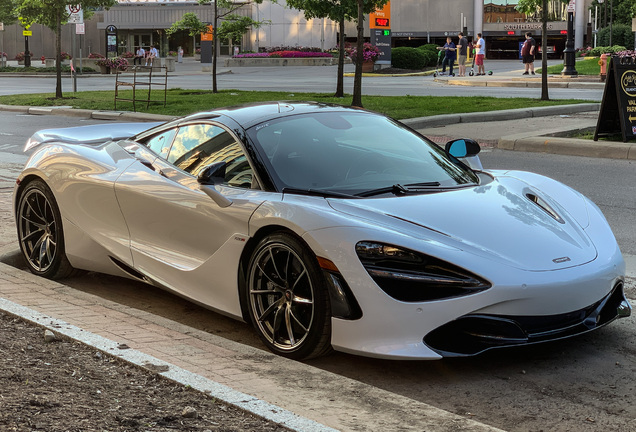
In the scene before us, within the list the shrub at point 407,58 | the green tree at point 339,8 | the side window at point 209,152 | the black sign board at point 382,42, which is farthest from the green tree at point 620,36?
the side window at point 209,152

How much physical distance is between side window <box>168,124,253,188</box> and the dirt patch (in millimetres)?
1303

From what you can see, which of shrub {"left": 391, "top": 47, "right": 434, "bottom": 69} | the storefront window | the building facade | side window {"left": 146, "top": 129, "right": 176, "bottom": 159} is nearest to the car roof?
side window {"left": 146, "top": 129, "right": 176, "bottom": 159}

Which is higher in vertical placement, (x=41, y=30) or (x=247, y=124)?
(x=41, y=30)

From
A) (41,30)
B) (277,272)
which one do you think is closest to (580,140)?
(277,272)

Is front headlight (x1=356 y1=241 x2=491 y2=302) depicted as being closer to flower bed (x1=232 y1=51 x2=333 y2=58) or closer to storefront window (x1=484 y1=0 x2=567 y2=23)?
flower bed (x1=232 y1=51 x2=333 y2=58)

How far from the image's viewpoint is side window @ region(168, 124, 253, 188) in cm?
491

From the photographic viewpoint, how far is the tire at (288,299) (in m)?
4.18

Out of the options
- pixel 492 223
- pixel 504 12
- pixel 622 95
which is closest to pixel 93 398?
pixel 492 223

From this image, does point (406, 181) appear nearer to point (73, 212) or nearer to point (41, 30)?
point (73, 212)

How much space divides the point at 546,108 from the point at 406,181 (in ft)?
47.1

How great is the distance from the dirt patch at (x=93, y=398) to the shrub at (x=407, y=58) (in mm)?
43175

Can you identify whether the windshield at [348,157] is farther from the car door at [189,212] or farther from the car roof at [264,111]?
the car door at [189,212]

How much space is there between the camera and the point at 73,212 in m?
5.88

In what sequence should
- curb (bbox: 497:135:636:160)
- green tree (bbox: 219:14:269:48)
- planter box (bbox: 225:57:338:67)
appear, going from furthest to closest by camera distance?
planter box (bbox: 225:57:338:67) < green tree (bbox: 219:14:269:48) < curb (bbox: 497:135:636:160)
